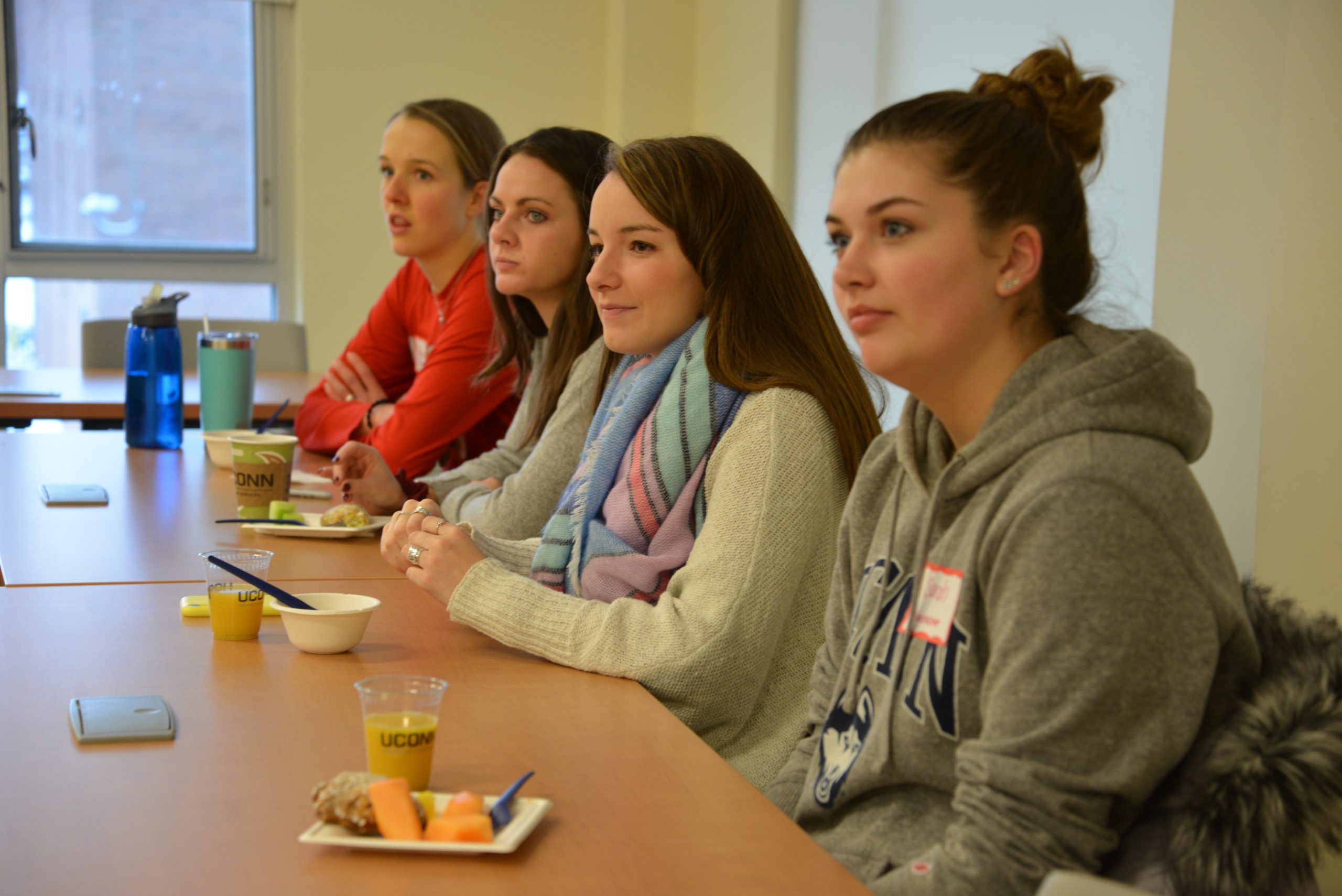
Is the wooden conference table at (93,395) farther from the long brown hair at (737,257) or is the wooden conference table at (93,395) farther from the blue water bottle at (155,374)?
the long brown hair at (737,257)

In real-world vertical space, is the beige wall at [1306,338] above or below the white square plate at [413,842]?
above

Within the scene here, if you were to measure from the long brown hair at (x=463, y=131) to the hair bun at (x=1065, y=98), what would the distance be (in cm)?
196

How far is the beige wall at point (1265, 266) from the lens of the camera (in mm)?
2150

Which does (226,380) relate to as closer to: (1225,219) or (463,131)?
(463,131)

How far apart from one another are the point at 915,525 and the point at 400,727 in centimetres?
52

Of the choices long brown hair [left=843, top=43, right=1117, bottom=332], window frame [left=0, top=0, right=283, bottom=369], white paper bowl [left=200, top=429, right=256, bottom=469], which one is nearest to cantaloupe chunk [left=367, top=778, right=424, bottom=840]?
long brown hair [left=843, top=43, right=1117, bottom=332]

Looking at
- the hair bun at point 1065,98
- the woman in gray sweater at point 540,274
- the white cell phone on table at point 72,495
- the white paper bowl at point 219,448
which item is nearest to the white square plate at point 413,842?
the hair bun at point 1065,98

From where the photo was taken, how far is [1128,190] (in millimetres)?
2611

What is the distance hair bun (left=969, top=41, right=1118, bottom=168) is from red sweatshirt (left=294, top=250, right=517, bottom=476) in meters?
1.69

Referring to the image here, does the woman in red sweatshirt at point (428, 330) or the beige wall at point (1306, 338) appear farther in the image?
the woman in red sweatshirt at point (428, 330)

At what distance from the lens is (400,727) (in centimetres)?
101

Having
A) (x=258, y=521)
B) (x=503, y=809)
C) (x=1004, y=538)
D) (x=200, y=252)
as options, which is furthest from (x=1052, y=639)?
(x=200, y=252)

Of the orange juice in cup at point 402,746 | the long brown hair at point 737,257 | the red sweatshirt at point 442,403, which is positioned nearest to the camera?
the orange juice in cup at point 402,746

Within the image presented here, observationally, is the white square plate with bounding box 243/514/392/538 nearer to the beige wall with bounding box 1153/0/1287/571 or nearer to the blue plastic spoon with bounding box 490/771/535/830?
the blue plastic spoon with bounding box 490/771/535/830
